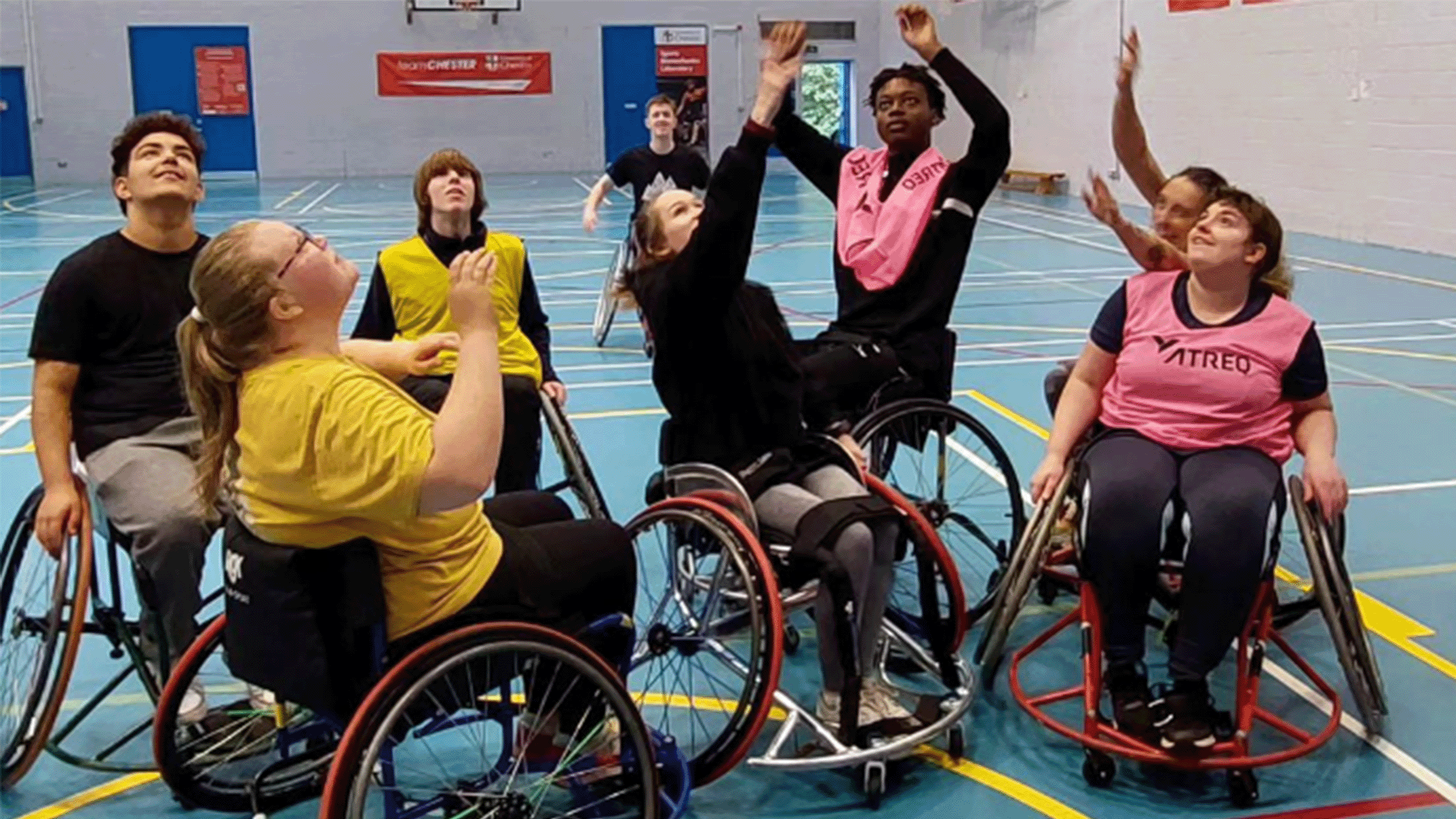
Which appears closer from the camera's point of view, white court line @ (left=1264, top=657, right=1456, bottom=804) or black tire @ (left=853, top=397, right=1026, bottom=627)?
white court line @ (left=1264, top=657, right=1456, bottom=804)

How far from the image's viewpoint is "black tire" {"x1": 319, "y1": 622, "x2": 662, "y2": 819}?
1.83m

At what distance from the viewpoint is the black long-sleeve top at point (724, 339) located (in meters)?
2.47

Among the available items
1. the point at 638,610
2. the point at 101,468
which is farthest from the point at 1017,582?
the point at 101,468

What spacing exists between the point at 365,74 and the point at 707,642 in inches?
682

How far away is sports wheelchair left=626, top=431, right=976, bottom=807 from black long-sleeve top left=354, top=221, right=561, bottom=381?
0.97m

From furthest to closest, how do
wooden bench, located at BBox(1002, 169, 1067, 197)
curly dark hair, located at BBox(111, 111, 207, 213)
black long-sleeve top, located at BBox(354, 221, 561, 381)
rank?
wooden bench, located at BBox(1002, 169, 1067, 197) < black long-sleeve top, located at BBox(354, 221, 561, 381) < curly dark hair, located at BBox(111, 111, 207, 213)

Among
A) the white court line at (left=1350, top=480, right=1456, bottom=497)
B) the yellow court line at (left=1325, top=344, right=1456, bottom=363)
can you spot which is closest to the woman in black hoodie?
the white court line at (left=1350, top=480, right=1456, bottom=497)

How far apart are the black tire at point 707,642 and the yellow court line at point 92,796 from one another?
94 centimetres

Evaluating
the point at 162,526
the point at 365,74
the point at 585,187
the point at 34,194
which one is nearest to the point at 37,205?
the point at 34,194

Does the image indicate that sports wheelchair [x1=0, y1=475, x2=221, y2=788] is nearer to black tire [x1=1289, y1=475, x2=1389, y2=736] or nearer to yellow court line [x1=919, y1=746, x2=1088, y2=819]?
yellow court line [x1=919, y1=746, x2=1088, y2=819]

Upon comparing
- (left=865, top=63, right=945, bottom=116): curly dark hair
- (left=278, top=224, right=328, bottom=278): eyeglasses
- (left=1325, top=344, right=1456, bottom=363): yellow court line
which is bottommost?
(left=1325, top=344, right=1456, bottom=363): yellow court line

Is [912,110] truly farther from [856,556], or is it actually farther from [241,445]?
→ [241,445]

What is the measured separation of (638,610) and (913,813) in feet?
3.74

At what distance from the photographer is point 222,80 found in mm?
18172
